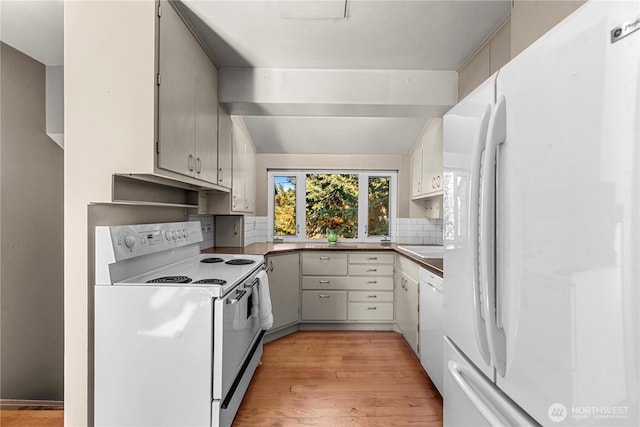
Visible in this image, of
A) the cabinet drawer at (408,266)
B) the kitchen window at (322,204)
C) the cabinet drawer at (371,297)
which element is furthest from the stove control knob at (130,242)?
the kitchen window at (322,204)

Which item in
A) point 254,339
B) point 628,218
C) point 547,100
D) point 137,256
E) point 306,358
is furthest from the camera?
point 306,358

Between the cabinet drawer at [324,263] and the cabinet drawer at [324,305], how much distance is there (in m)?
0.21

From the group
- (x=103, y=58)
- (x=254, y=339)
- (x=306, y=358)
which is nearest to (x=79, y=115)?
(x=103, y=58)

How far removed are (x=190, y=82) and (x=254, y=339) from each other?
1.74m

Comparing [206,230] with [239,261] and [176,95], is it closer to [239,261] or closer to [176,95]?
[239,261]

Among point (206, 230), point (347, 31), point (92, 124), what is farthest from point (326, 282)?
point (92, 124)

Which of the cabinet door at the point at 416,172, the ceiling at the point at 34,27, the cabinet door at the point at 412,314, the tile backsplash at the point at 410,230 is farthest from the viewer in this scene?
the tile backsplash at the point at 410,230

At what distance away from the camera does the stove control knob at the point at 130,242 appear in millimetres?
1536

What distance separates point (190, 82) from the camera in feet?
5.97

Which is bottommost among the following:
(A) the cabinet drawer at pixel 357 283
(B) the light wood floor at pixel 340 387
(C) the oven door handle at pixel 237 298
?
(B) the light wood floor at pixel 340 387

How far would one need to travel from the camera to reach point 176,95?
5.42 feet

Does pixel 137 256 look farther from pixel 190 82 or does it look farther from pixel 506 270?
pixel 506 270

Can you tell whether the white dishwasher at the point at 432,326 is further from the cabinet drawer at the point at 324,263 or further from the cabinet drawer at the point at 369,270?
the cabinet drawer at the point at 324,263

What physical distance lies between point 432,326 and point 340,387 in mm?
768
